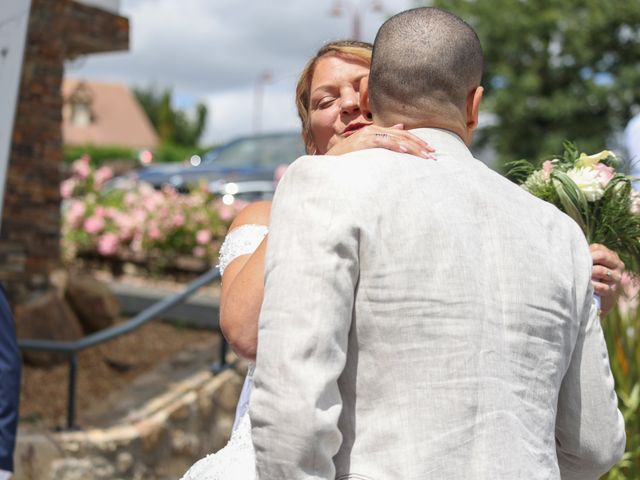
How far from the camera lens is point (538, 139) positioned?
Answer: 25.0 m

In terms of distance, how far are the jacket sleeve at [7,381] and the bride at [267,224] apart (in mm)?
1146

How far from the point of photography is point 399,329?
1811 mm

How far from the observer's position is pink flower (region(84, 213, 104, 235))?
9.75 metres

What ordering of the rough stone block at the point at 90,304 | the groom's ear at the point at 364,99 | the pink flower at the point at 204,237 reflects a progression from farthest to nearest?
the pink flower at the point at 204,237 → the rough stone block at the point at 90,304 → the groom's ear at the point at 364,99

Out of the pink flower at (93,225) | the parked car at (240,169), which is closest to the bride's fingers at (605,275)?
the pink flower at (93,225)

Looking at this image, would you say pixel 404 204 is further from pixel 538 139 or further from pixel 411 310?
pixel 538 139

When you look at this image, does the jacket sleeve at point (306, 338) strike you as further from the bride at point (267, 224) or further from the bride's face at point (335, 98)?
the bride's face at point (335, 98)

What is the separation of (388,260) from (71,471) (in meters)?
4.15

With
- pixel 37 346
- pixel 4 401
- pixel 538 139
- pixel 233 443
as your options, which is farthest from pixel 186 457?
pixel 538 139

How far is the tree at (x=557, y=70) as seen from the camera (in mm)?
24016

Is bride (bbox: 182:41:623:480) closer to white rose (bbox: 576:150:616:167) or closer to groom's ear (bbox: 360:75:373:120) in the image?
groom's ear (bbox: 360:75:373:120)

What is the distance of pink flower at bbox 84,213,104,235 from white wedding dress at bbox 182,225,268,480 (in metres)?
7.66

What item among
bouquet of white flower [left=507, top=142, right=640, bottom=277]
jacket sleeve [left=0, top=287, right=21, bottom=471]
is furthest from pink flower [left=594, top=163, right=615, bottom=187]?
jacket sleeve [left=0, top=287, right=21, bottom=471]

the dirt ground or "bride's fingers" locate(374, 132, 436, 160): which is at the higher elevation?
"bride's fingers" locate(374, 132, 436, 160)
